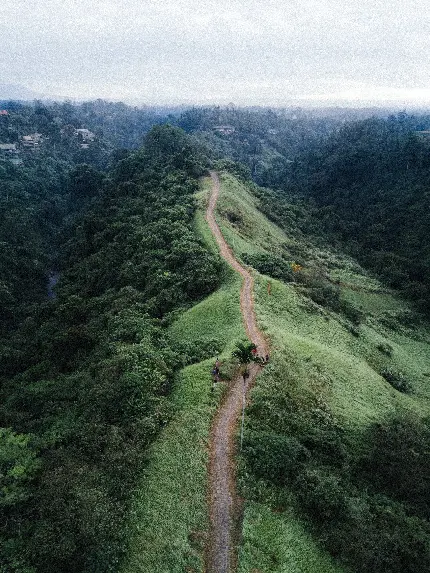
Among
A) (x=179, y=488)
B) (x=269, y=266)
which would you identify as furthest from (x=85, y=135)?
(x=179, y=488)

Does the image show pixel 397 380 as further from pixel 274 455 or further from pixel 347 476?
pixel 274 455

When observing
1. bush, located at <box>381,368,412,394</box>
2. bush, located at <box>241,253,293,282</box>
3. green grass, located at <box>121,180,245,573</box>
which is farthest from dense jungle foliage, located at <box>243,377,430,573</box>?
bush, located at <box>241,253,293,282</box>

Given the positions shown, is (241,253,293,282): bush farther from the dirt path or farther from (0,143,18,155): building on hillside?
(0,143,18,155): building on hillside

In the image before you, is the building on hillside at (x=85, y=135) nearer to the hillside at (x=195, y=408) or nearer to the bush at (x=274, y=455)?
the hillside at (x=195, y=408)

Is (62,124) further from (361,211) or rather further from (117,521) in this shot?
(117,521)

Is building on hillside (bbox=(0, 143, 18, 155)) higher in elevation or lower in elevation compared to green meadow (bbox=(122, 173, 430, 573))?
higher

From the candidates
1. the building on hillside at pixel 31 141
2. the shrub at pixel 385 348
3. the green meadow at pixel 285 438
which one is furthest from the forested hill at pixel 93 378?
the building on hillside at pixel 31 141
